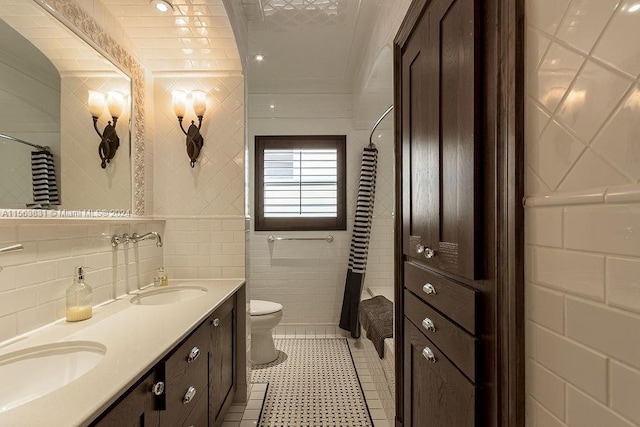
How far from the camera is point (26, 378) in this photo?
98 cm

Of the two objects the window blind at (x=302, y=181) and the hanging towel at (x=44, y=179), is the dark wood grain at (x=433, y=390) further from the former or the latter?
the window blind at (x=302, y=181)

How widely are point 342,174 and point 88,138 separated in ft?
7.69

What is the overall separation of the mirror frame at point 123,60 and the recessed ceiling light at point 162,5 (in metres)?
0.30

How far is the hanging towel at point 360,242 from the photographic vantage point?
3.17m

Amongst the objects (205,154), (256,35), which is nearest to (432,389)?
(205,154)

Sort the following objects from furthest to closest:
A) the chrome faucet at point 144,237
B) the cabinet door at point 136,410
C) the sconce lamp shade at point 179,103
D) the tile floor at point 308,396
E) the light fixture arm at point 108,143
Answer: the sconce lamp shade at point 179,103 → the tile floor at point 308,396 → the chrome faucet at point 144,237 → the light fixture arm at point 108,143 → the cabinet door at point 136,410

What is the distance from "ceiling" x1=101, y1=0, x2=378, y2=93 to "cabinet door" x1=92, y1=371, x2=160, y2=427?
1638 mm

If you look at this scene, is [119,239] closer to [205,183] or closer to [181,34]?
[205,183]

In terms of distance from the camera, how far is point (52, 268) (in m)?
1.32

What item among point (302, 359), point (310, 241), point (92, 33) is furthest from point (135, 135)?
point (302, 359)

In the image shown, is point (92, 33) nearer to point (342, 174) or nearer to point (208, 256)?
point (208, 256)

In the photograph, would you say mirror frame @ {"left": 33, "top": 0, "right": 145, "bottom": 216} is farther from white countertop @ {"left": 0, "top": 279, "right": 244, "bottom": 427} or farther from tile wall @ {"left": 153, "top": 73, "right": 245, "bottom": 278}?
white countertop @ {"left": 0, "top": 279, "right": 244, "bottom": 427}

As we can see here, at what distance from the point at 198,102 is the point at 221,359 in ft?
5.12

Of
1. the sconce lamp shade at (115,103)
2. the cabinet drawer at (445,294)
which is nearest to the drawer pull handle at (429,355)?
the cabinet drawer at (445,294)
